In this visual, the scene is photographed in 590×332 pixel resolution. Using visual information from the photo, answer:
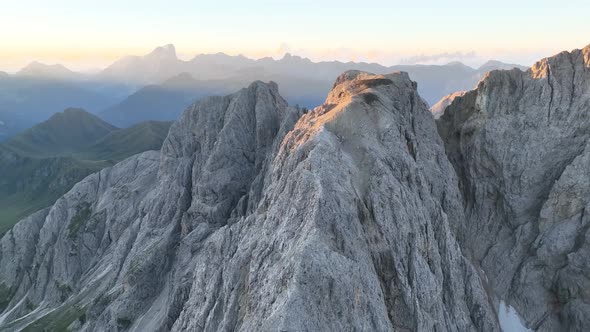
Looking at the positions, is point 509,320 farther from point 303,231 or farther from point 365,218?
point 303,231

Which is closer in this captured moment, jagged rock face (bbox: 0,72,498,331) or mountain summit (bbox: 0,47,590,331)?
jagged rock face (bbox: 0,72,498,331)

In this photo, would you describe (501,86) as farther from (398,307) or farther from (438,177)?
(398,307)

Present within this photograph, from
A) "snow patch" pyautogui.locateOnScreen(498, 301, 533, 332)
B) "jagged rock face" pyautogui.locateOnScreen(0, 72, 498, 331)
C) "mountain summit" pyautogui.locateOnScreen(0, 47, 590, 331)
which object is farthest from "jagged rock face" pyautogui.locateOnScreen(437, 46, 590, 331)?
"jagged rock face" pyautogui.locateOnScreen(0, 72, 498, 331)

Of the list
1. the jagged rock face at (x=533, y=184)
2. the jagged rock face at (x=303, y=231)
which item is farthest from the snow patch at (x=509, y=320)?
the jagged rock face at (x=303, y=231)

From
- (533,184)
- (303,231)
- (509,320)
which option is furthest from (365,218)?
(533,184)

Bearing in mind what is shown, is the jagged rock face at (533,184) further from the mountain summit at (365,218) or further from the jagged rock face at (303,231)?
the jagged rock face at (303,231)

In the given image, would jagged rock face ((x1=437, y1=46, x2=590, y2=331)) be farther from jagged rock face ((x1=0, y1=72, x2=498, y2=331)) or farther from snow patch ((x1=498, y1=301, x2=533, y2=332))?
jagged rock face ((x1=0, y1=72, x2=498, y2=331))

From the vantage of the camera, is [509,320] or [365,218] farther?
[509,320]
